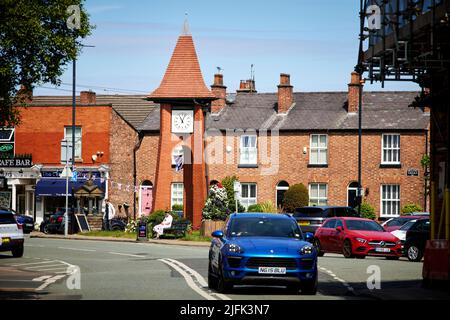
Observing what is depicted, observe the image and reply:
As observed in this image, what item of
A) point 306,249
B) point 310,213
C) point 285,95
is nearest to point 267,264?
point 306,249

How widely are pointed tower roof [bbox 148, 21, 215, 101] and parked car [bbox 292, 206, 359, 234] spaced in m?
14.9

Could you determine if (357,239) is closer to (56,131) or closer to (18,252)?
(18,252)

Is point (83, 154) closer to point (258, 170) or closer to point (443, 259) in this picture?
point (258, 170)

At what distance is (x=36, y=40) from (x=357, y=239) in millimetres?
12360

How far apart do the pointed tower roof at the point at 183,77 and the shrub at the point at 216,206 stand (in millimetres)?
7355

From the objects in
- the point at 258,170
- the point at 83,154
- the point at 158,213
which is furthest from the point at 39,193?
the point at 158,213

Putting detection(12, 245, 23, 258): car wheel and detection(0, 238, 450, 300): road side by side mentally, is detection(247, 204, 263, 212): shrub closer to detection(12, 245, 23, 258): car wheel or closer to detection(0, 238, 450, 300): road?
detection(0, 238, 450, 300): road

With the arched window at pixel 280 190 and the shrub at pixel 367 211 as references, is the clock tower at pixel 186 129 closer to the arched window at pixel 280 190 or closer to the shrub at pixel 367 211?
the arched window at pixel 280 190

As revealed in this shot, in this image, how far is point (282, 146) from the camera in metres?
68.9

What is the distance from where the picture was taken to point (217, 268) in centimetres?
2017

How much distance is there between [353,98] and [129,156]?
628 inches

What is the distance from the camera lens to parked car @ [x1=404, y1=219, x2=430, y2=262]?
34.2 metres

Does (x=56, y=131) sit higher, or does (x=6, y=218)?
(x=56, y=131)

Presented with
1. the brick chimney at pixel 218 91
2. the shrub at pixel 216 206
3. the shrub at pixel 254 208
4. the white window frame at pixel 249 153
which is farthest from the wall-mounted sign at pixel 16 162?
the shrub at pixel 216 206
